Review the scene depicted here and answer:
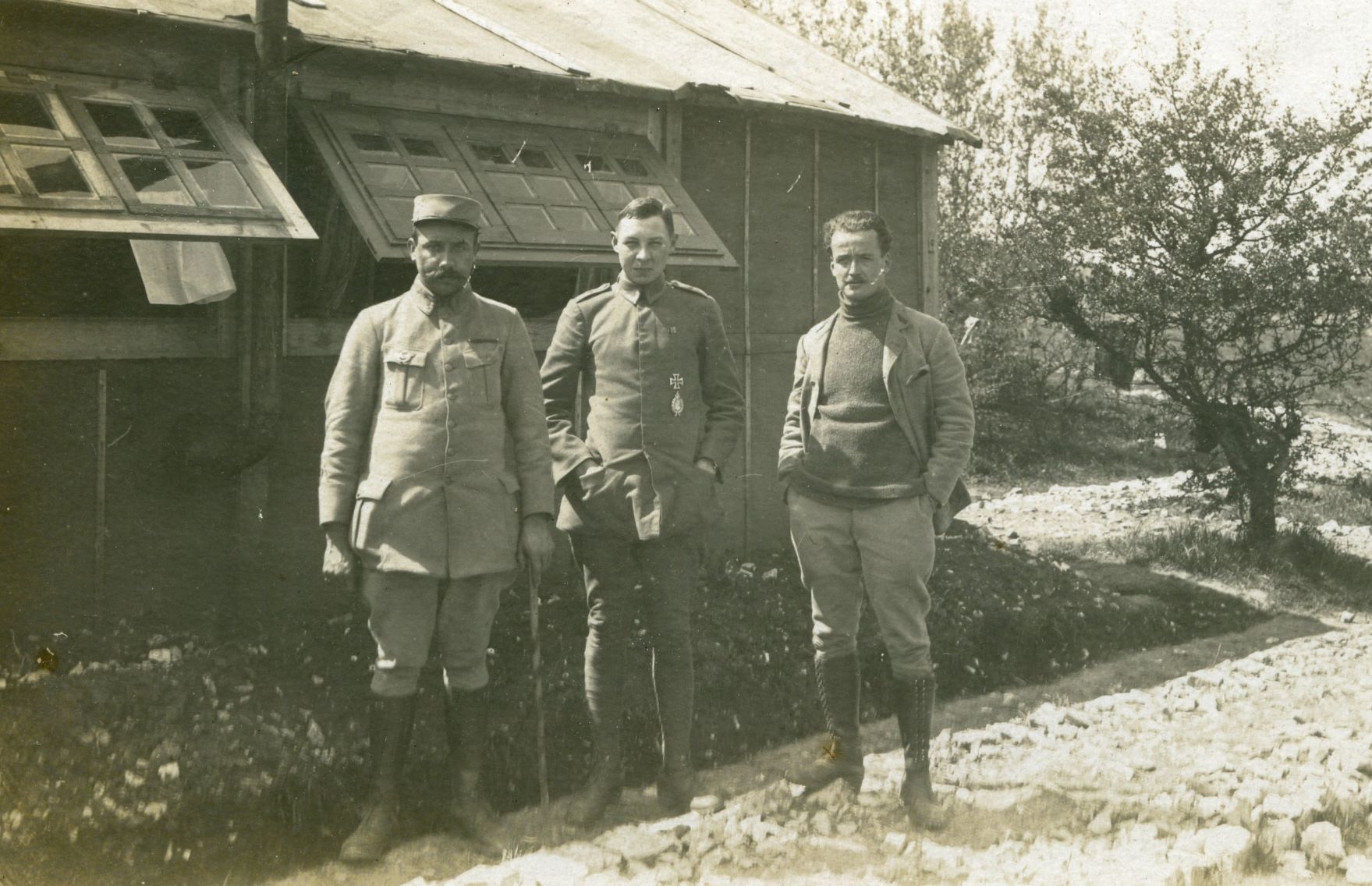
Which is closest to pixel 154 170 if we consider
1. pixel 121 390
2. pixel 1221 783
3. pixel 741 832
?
pixel 121 390

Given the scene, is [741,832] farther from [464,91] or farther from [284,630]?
[464,91]

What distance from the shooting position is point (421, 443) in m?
4.02

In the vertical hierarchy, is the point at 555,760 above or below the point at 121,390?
below

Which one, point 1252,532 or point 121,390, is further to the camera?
point 1252,532

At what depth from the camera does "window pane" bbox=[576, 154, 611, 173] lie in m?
6.97

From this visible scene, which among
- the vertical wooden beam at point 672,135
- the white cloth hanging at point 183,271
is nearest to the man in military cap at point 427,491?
the white cloth hanging at point 183,271

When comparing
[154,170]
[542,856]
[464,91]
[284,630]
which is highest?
[464,91]

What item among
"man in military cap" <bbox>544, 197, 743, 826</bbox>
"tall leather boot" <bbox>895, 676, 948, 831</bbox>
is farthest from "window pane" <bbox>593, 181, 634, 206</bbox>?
"tall leather boot" <bbox>895, 676, 948, 831</bbox>

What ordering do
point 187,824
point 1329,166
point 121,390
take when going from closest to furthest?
1. point 187,824
2. point 121,390
3. point 1329,166

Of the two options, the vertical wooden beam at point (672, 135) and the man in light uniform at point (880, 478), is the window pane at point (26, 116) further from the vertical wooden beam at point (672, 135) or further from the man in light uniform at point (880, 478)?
the vertical wooden beam at point (672, 135)

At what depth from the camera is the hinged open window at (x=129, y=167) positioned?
4613 millimetres

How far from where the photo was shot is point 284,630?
5668 mm

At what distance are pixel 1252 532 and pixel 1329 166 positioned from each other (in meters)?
3.08

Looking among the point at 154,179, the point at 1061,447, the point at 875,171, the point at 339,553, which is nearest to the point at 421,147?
the point at 154,179
